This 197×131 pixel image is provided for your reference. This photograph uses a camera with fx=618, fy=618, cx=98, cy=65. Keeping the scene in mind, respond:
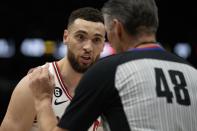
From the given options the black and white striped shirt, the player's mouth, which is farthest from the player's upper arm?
the black and white striped shirt

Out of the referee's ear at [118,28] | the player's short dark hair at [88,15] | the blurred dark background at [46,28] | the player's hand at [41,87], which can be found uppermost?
the referee's ear at [118,28]

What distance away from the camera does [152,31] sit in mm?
3146

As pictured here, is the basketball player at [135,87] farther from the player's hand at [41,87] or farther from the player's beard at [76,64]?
the player's beard at [76,64]

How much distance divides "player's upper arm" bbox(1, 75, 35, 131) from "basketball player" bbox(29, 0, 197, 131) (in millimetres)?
1425

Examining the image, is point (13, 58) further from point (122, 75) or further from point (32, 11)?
point (122, 75)

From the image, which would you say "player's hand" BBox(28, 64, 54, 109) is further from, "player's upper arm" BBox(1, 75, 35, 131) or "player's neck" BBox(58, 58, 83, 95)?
"player's neck" BBox(58, 58, 83, 95)

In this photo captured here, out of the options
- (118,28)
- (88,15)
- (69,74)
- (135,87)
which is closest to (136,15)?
(118,28)

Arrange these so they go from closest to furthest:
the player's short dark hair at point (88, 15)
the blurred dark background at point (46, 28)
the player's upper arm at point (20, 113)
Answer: the player's upper arm at point (20, 113) < the player's short dark hair at point (88, 15) < the blurred dark background at point (46, 28)

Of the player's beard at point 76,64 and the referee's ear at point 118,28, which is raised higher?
the referee's ear at point 118,28

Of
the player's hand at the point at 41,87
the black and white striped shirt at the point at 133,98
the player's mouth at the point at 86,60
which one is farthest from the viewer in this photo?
the player's mouth at the point at 86,60

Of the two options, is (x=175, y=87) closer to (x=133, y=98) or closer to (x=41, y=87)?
(x=133, y=98)

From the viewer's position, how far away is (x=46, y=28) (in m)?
13.5

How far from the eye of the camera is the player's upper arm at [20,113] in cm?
455

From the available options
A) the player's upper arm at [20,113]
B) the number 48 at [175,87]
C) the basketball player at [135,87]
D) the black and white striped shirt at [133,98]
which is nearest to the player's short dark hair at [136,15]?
the basketball player at [135,87]
